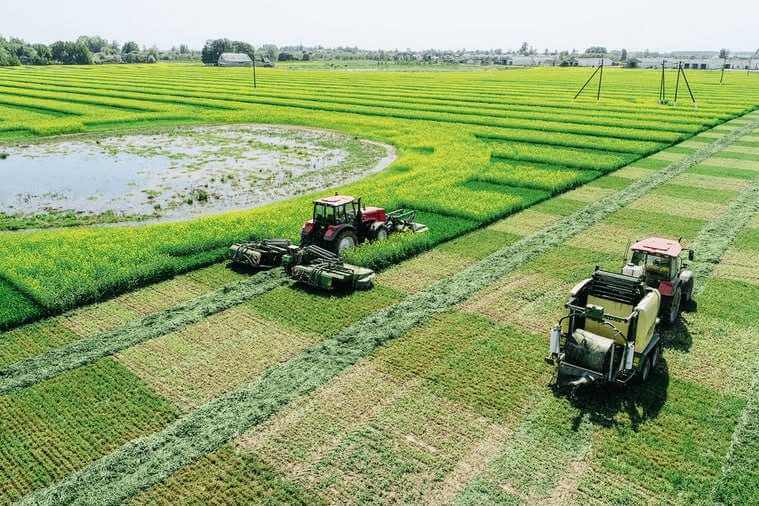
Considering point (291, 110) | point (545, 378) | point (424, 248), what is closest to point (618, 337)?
point (545, 378)

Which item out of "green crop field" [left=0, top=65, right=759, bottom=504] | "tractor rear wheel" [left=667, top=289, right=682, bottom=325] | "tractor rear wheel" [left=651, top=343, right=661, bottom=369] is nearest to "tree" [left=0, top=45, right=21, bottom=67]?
"green crop field" [left=0, top=65, right=759, bottom=504]

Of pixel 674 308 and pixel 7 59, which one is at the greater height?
pixel 7 59

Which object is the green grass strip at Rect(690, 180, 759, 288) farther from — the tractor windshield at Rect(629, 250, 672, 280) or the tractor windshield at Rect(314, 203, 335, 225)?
the tractor windshield at Rect(314, 203, 335, 225)

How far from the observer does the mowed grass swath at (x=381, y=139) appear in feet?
70.4

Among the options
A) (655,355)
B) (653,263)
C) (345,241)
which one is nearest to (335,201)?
(345,241)

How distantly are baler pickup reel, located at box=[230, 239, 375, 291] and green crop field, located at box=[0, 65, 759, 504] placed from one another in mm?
541

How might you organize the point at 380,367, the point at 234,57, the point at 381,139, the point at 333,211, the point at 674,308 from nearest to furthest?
the point at 380,367 < the point at 674,308 < the point at 333,211 < the point at 381,139 < the point at 234,57

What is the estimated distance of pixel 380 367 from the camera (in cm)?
1483

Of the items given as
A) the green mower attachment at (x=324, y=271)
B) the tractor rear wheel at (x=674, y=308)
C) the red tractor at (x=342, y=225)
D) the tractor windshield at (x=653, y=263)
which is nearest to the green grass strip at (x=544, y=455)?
the tractor rear wheel at (x=674, y=308)

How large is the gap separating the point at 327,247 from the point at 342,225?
40.3 inches

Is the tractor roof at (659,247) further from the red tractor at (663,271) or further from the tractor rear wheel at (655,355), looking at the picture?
the tractor rear wheel at (655,355)

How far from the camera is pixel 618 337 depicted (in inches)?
536

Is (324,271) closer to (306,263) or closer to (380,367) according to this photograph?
(306,263)

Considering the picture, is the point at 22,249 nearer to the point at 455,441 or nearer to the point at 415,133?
the point at 455,441
